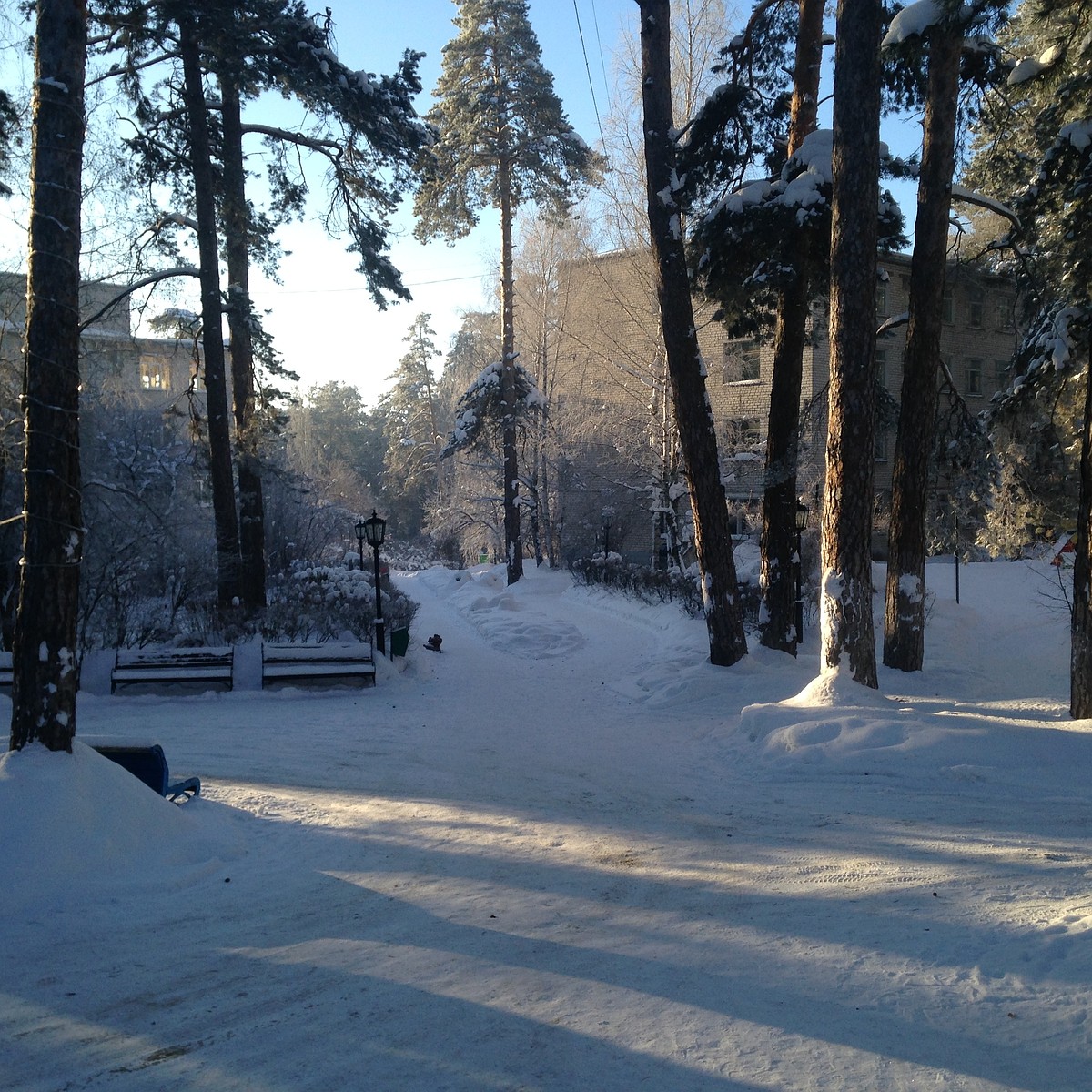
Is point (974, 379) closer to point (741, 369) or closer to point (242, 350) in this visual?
point (741, 369)

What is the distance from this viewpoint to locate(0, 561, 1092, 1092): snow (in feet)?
10.8

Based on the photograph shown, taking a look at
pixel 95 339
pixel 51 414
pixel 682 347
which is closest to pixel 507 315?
pixel 95 339

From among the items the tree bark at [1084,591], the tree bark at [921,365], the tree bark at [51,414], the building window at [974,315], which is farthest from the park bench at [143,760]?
the building window at [974,315]

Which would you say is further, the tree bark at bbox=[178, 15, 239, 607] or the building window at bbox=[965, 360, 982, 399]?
the building window at bbox=[965, 360, 982, 399]

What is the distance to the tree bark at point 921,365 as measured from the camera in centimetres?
1163

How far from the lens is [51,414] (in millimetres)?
5676

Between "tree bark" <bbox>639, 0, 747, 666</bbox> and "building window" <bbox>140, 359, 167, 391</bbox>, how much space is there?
1989 centimetres

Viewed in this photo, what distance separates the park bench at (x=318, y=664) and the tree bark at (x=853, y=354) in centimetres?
681

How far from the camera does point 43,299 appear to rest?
5680mm

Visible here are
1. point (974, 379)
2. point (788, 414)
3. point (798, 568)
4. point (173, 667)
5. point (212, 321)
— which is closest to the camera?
point (173, 667)

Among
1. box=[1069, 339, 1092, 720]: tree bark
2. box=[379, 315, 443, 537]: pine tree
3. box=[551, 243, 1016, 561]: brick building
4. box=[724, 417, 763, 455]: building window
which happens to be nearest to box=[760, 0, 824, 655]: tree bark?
box=[551, 243, 1016, 561]: brick building

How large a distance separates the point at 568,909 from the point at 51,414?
446 cm

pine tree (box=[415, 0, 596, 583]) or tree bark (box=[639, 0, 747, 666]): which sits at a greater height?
pine tree (box=[415, 0, 596, 583])

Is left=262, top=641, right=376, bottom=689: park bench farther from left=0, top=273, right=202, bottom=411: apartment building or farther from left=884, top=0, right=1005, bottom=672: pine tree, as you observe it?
left=884, top=0, right=1005, bottom=672: pine tree
